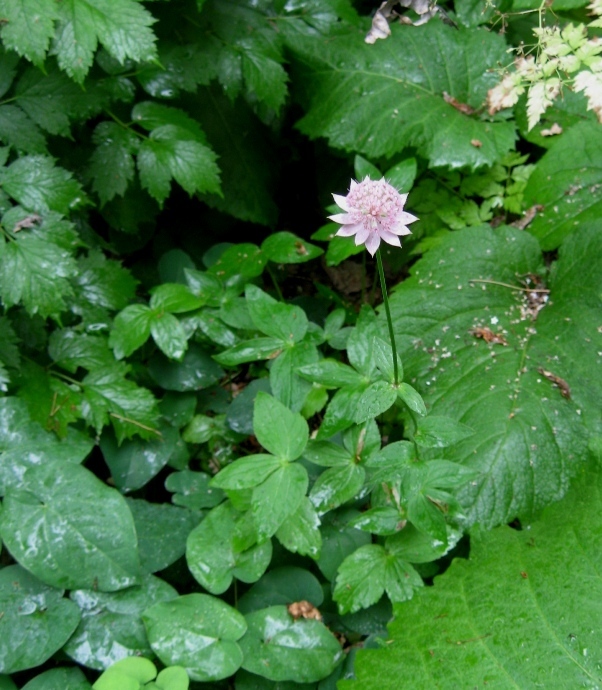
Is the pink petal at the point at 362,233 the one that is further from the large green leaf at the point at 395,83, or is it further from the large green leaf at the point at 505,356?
the large green leaf at the point at 395,83

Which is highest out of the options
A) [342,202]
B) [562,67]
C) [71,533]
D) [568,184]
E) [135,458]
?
[562,67]

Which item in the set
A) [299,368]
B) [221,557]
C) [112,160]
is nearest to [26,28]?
[112,160]

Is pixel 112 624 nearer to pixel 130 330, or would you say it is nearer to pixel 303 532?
pixel 303 532

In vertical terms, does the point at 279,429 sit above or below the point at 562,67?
below

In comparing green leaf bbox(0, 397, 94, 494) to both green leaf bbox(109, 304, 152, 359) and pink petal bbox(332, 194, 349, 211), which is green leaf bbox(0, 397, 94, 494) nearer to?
green leaf bbox(109, 304, 152, 359)

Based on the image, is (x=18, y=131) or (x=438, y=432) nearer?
(x=438, y=432)

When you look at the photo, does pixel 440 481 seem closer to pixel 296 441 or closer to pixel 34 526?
pixel 296 441

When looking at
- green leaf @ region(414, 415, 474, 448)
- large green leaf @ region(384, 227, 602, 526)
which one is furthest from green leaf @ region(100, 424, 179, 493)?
green leaf @ region(414, 415, 474, 448)
